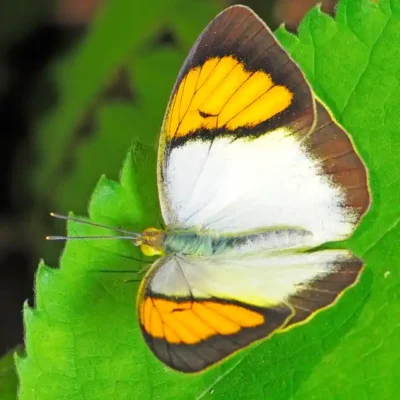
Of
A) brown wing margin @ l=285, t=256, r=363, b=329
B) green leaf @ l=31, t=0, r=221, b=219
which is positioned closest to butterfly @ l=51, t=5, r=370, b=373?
brown wing margin @ l=285, t=256, r=363, b=329

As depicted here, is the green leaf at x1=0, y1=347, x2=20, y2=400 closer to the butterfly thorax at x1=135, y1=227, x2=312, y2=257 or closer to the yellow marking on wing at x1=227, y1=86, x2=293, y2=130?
the butterfly thorax at x1=135, y1=227, x2=312, y2=257

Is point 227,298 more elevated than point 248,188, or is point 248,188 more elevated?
point 248,188

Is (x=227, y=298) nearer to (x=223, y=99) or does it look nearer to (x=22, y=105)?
(x=223, y=99)

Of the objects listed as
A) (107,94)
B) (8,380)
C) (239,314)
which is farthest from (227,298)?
(107,94)

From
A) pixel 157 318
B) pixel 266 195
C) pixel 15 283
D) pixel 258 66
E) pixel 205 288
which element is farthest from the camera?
pixel 15 283

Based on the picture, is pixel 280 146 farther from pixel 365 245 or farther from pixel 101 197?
pixel 101 197

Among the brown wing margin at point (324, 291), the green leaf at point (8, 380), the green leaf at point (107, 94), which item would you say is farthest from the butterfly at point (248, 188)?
the green leaf at point (107, 94)

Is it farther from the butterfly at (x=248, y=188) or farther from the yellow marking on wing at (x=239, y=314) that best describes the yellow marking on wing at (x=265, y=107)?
the yellow marking on wing at (x=239, y=314)

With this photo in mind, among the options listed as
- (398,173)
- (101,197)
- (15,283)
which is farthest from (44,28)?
(398,173)
